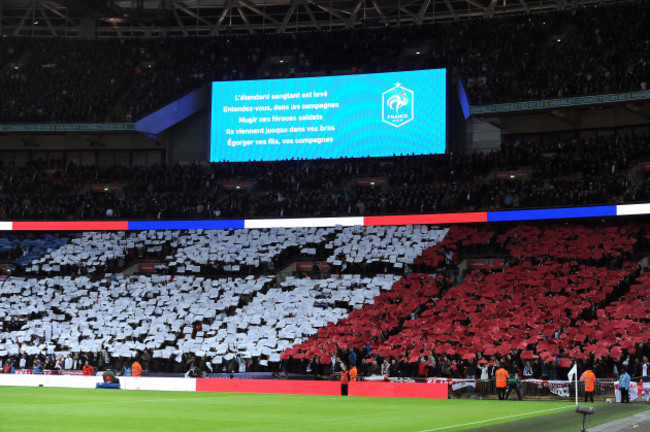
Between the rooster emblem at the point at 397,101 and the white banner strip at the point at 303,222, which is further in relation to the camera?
the rooster emblem at the point at 397,101

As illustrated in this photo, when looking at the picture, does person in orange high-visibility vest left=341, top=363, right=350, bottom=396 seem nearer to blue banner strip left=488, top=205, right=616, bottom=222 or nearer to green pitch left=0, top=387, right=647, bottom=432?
green pitch left=0, top=387, right=647, bottom=432

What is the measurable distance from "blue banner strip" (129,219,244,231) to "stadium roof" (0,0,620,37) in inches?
590

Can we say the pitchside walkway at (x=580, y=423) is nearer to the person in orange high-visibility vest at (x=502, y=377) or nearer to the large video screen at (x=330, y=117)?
the person in orange high-visibility vest at (x=502, y=377)

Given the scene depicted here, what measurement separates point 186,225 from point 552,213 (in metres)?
21.4

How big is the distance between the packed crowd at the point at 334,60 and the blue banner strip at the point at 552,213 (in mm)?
6886

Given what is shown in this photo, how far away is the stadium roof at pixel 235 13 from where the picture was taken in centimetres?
6081

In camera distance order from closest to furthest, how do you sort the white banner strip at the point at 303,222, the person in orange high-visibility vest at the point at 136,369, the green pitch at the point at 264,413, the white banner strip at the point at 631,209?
the green pitch at the point at 264,413 < the person in orange high-visibility vest at the point at 136,369 < the white banner strip at the point at 631,209 < the white banner strip at the point at 303,222

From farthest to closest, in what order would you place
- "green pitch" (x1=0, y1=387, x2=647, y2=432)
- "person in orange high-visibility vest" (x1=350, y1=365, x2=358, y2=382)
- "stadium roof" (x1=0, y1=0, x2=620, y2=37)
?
"stadium roof" (x1=0, y1=0, x2=620, y2=37) → "person in orange high-visibility vest" (x1=350, y1=365, x2=358, y2=382) → "green pitch" (x1=0, y1=387, x2=647, y2=432)

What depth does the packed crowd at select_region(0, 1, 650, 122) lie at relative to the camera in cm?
5212

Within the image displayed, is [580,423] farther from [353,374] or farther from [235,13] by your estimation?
[235,13]

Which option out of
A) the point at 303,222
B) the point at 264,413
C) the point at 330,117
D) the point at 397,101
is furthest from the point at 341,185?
the point at 264,413

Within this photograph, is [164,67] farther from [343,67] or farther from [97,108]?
[343,67]

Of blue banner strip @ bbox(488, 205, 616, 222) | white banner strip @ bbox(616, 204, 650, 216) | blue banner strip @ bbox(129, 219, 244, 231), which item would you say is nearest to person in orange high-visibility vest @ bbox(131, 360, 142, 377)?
blue banner strip @ bbox(129, 219, 244, 231)

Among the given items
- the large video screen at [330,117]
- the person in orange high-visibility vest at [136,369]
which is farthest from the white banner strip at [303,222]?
the person in orange high-visibility vest at [136,369]
